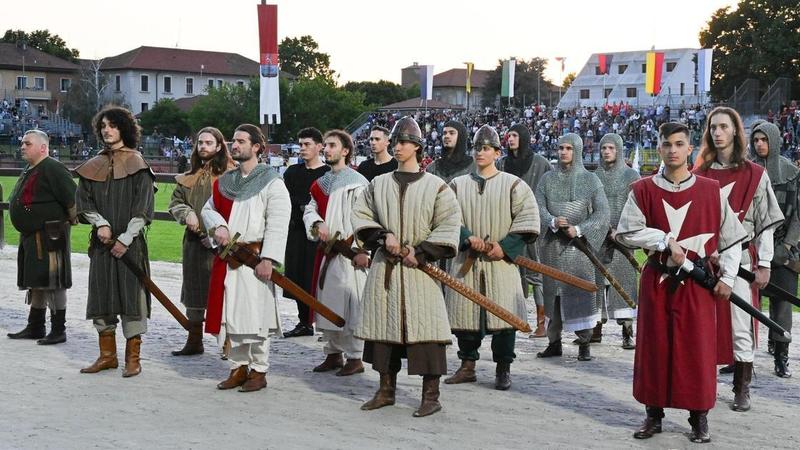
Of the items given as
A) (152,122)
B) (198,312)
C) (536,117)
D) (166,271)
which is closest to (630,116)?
(536,117)

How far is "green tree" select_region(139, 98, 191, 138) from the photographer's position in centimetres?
7581

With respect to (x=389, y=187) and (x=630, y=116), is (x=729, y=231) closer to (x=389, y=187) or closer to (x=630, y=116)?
(x=389, y=187)

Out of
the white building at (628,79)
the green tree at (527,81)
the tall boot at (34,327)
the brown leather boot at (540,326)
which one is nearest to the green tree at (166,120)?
the green tree at (527,81)

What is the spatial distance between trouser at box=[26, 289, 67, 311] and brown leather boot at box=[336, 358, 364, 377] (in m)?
2.85

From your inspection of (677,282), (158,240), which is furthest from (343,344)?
(158,240)

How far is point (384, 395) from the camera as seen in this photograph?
21.4 ft

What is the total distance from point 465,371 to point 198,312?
248cm

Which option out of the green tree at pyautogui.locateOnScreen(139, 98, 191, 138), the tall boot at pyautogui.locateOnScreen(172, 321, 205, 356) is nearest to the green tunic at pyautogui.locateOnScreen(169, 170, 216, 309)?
the tall boot at pyautogui.locateOnScreen(172, 321, 205, 356)

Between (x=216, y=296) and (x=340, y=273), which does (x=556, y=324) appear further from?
(x=216, y=296)

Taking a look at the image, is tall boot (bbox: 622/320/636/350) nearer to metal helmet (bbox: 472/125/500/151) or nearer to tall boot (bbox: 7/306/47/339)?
metal helmet (bbox: 472/125/500/151)

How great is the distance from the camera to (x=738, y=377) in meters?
6.68

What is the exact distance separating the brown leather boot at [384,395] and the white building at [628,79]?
203 feet

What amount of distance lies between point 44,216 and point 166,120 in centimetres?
6908

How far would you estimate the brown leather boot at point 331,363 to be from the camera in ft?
25.7
